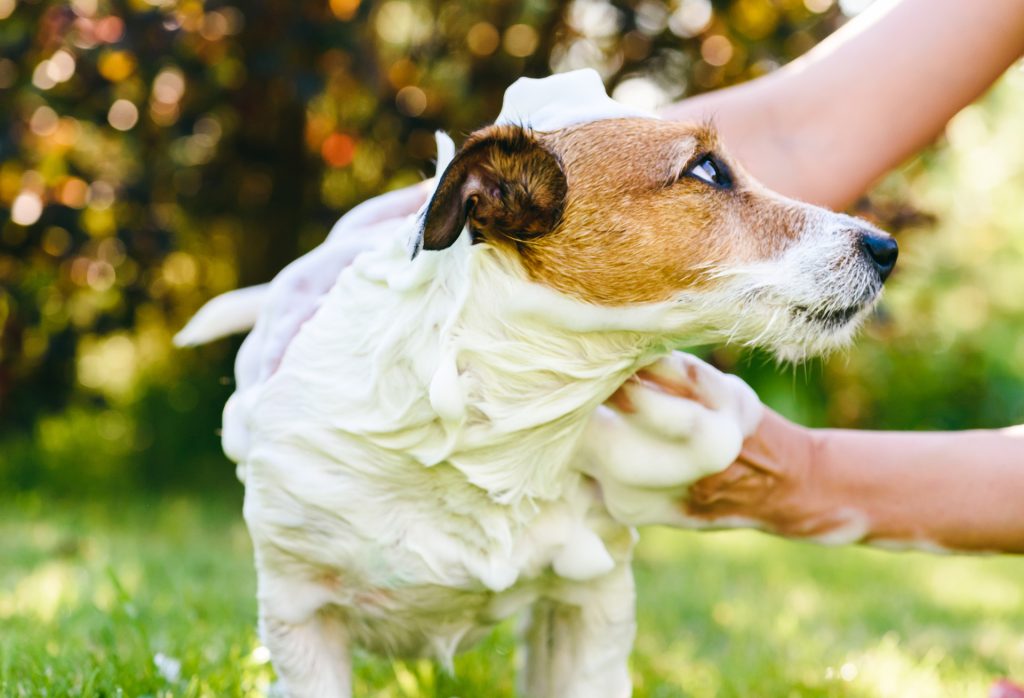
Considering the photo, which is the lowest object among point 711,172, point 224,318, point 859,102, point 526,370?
point 224,318

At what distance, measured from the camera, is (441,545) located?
7.93 ft

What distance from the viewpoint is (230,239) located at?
23.2 feet

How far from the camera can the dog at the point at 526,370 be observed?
7.54 ft

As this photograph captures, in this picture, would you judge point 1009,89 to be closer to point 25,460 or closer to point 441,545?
point 25,460

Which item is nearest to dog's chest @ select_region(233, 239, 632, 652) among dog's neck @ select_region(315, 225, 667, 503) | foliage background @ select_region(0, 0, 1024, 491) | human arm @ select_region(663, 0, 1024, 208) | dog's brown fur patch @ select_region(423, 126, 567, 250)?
dog's neck @ select_region(315, 225, 667, 503)

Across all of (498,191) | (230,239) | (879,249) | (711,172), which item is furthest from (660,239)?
(230,239)

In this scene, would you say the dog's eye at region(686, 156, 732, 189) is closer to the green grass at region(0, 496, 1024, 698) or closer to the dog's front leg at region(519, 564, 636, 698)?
the dog's front leg at region(519, 564, 636, 698)

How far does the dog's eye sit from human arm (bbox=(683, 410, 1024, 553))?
58 centimetres

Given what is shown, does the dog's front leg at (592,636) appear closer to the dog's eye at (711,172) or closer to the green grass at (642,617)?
the green grass at (642,617)

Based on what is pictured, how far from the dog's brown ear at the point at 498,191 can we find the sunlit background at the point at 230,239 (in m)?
1.83

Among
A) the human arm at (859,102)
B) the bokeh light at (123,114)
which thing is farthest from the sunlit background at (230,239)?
the human arm at (859,102)

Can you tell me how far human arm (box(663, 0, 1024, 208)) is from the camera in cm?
305

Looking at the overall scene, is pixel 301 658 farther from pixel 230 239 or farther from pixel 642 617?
pixel 230 239

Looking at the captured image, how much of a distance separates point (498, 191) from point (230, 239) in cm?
511
